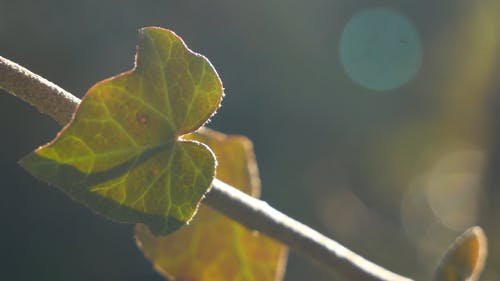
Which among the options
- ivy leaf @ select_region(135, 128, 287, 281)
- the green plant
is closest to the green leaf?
the green plant

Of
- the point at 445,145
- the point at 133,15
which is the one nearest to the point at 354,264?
the point at 133,15

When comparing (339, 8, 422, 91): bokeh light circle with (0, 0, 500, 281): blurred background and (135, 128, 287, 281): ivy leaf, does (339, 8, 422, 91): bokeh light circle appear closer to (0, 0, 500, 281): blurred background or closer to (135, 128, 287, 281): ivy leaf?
(0, 0, 500, 281): blurred background

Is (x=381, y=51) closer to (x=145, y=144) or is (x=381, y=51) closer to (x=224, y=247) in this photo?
(x=224, y=247)

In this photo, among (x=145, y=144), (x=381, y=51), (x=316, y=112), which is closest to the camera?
(x=145, y=144)

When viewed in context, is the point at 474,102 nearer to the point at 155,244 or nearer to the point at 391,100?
the point at 391,100

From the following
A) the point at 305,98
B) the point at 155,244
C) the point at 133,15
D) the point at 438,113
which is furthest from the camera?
the point at 438,113

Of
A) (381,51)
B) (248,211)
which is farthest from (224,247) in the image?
(381,51)
